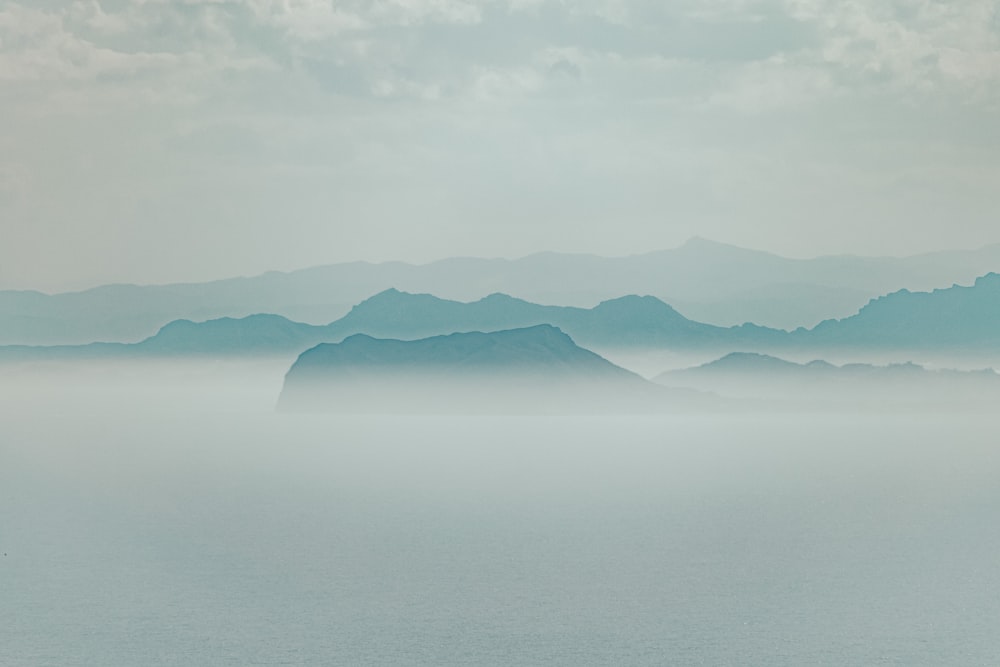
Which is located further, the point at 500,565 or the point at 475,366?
the point at 475,366

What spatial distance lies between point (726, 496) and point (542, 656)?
5052 cm

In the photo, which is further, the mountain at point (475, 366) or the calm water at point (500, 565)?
the mountain at point (475, 366)

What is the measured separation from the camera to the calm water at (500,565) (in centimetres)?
3716

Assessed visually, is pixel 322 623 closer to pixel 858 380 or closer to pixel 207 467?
pixel 207 467

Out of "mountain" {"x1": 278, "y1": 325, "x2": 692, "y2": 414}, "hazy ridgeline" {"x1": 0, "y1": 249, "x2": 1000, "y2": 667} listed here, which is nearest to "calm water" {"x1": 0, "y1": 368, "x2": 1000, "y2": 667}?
"hazy ridgeline" {"x1": 0, "y1": 249, "x2": 1000, "y2": 667}

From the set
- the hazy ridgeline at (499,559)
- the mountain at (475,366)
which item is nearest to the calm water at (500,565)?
the hazy ridgeline at (499,559)

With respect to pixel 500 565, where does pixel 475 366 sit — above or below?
above

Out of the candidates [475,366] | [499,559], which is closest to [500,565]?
[499,559]

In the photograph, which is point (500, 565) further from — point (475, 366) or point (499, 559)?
point (475, 366)

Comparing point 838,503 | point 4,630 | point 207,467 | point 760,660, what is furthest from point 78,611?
point 207,467

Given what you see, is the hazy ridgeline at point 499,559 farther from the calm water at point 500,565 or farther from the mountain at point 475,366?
the mountain at point 475,366

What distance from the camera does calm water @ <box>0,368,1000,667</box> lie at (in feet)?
122

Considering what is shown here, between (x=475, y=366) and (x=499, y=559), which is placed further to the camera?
(x=475, y=366)

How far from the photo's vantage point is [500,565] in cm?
5162
